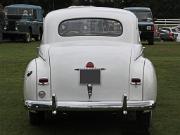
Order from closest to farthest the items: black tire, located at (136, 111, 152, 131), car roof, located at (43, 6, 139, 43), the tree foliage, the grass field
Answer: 1. black tire, located at (136, 111, 152, 131)
2. the grass field
3. car roof, located at (43, 6, 139, 43)
4. the tree foliage

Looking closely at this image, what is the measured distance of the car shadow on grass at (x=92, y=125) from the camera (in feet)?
27.6

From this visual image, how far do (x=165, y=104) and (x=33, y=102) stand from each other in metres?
3.56

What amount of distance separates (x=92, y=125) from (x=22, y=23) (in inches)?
1061

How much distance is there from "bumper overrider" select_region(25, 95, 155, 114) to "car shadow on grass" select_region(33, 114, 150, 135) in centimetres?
61

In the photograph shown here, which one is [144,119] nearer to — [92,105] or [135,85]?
[135,85]

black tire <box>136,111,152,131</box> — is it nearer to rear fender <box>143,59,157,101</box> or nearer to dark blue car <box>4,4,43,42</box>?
rear fender <box>143,59,157,101</box>

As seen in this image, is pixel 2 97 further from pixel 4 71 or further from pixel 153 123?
pixel 4 71

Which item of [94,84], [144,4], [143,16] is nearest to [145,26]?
[143,16]

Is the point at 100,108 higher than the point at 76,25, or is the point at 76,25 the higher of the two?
the point at 76,25

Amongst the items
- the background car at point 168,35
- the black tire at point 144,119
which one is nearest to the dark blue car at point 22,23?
the background car at point 168,35

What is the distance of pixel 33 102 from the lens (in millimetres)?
Answer: 7871

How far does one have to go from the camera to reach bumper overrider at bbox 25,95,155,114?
7.70 m

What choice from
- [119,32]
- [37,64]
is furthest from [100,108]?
[119,32]

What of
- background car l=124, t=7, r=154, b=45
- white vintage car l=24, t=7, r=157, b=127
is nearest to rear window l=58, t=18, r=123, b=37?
white vintage car l=24, t=7, r=157, b=127
